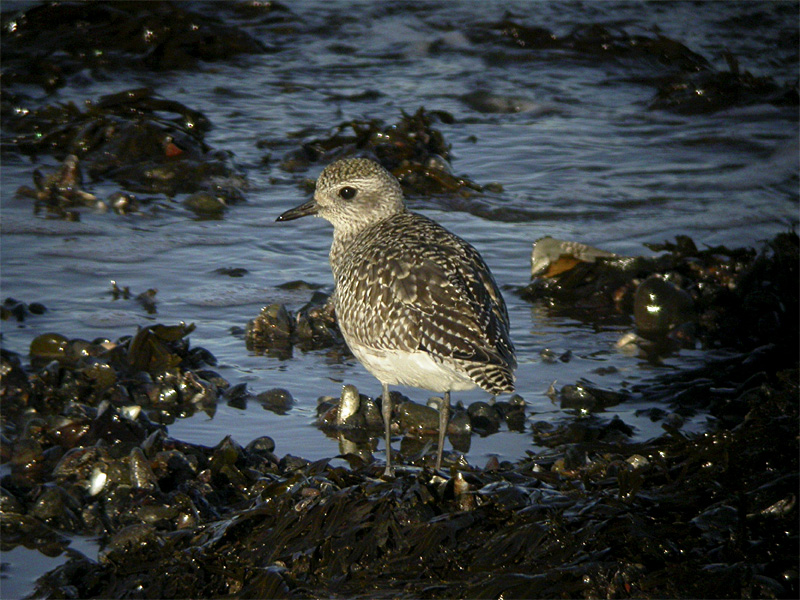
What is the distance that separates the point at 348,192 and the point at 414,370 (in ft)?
4.46

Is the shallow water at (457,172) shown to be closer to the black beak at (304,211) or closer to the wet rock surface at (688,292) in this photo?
the wet rock surface at (688,292)

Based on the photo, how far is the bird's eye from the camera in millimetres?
4832

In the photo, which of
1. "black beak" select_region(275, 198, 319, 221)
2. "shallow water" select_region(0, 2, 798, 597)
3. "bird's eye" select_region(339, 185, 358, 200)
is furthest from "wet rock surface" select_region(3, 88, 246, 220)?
"bird's eye" select_region(339, 185, 358, 200)

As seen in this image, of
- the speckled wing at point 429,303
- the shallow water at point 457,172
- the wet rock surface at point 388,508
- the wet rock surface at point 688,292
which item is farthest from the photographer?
the wet rock surface at point 688,292

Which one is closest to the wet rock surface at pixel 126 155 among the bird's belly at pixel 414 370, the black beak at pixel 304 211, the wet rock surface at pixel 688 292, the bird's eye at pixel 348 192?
the black beak at pixel 304 211

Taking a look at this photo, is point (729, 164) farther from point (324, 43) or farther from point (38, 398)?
point (38, 398)

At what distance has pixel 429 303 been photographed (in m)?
3.79

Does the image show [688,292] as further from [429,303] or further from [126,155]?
[126,155]

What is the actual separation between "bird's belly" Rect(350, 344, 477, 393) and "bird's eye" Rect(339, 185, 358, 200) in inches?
40.6

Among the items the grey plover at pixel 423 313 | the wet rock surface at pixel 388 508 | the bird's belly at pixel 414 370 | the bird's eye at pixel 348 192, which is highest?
the bird's eye at pixel 348 192

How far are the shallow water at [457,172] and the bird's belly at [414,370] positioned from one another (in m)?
0.43

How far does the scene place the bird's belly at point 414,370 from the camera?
3678mm

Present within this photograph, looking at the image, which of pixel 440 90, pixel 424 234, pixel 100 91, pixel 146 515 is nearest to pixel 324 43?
pixel 440 90

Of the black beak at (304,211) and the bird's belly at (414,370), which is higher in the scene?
the black beak at (304,211)
